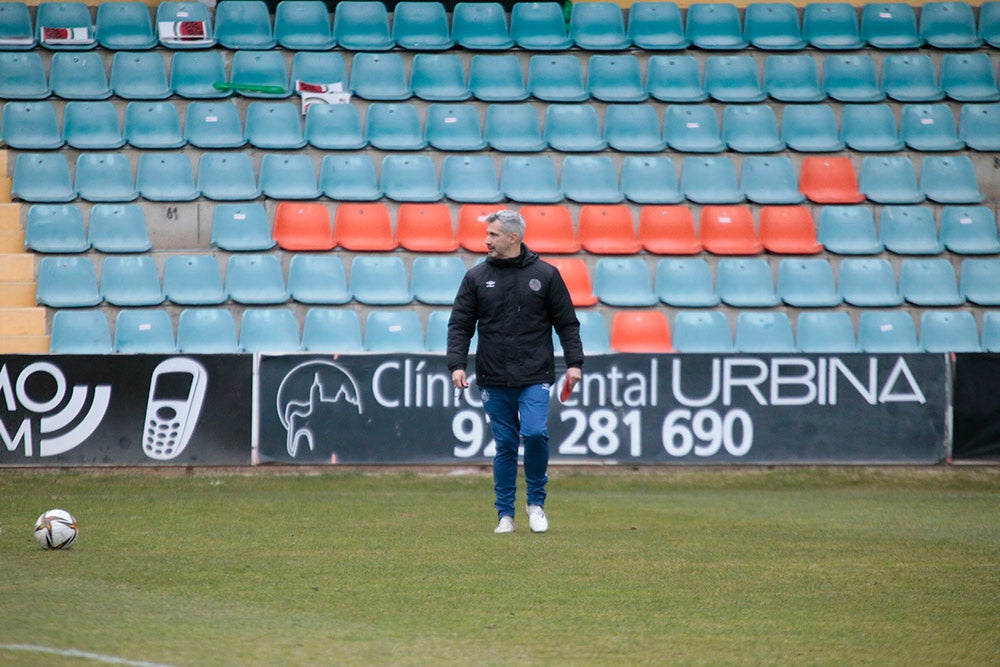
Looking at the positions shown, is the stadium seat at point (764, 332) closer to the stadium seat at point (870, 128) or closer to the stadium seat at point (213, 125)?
the stadium seat at point (870, 128)

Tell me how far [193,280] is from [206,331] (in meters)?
0.74

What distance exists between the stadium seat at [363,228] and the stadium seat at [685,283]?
2.78m

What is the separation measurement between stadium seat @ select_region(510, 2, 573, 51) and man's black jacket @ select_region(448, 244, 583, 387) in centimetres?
790

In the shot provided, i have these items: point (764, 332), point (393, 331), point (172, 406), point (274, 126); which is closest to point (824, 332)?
point (764, 332)

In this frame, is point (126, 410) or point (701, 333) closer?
point (126, 410)

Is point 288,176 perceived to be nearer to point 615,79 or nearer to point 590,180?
point 590,180

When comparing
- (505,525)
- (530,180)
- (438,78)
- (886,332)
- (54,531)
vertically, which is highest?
(438,78)

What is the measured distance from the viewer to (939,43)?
15.9 meters

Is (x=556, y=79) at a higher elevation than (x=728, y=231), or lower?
higher

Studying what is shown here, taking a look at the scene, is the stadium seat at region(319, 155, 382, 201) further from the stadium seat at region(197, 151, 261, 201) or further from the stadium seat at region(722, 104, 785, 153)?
the stadium seat at region(722, 104, 785, 153)

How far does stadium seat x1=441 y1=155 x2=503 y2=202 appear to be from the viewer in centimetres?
1391

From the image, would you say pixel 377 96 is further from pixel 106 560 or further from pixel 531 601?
pixel 531 601

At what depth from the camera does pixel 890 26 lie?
1606 cm

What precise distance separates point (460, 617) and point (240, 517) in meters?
4.09
